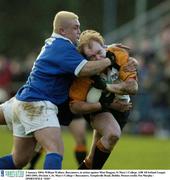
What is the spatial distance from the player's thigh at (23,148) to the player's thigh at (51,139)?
0.39 meters

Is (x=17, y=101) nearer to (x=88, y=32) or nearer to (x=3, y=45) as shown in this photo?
(x=88, y=32)

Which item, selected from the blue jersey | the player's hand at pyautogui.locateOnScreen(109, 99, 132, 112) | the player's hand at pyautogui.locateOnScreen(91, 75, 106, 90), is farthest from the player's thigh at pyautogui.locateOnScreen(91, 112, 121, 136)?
the blue jersey

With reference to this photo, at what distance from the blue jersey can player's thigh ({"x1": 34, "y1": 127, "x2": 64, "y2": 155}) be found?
1.17 feet

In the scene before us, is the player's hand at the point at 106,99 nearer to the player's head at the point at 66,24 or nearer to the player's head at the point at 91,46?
the player's head at the point at 91,46

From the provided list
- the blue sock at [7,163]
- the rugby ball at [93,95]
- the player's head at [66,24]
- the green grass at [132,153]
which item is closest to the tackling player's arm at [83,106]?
the rugby ball at [93,95]

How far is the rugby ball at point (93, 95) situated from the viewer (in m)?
10.6

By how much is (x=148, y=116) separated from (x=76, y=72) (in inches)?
537

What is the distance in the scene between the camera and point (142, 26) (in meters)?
26.7

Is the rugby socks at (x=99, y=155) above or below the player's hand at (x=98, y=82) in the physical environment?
below

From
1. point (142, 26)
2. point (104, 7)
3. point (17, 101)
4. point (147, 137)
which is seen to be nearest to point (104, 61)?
point (17, 101)

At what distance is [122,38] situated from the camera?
26.8 m

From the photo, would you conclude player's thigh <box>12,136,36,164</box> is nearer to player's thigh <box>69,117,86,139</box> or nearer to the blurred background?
player's thigh <box>69,117,86,139</box>

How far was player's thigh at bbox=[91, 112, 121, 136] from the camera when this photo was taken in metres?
10.6

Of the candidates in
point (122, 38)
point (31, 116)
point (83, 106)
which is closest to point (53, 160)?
point (31, 116)
